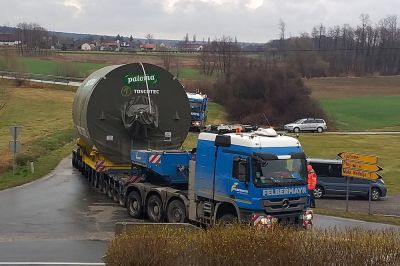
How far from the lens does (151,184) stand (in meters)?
18.5

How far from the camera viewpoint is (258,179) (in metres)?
13.5

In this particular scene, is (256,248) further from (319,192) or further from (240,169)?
(319,192)

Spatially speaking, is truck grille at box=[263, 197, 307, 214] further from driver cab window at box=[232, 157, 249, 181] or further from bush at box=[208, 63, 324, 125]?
bush at box=[208, 63, 324, 125]

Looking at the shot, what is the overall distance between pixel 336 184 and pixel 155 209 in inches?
472

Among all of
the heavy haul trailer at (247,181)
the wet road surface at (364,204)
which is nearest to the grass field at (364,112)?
the wet road surface at (364,204)

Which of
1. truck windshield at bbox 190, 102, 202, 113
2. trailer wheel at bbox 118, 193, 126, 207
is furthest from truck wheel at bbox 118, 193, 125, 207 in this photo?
truck windshield at bbox 190, 102, 202, 113

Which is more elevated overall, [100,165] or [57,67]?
[57,67]

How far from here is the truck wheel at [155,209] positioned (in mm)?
17281

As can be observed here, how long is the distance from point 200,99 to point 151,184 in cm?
3013

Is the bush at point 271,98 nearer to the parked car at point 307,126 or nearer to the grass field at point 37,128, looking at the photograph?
the parked car at point 307,126

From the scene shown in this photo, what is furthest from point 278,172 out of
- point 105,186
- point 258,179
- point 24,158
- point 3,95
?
point 3,95

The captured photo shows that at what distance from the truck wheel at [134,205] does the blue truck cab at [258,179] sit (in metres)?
4.22

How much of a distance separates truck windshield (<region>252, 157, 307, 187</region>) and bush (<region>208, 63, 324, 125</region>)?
169 feet

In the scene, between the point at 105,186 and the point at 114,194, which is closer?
the point at 114,194
